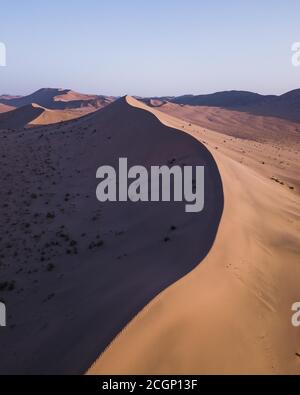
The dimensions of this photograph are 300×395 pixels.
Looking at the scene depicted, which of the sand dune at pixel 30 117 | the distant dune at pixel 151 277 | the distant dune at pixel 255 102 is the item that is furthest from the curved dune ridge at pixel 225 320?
the distant dune at pixel 255 102

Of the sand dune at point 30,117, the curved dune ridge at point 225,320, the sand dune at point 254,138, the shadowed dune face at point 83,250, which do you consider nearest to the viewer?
the curved dune ridge at point 225,320

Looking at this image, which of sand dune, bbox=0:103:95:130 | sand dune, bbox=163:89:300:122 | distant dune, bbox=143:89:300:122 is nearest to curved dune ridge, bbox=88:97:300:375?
sand dune, bbox=0:103:95:130

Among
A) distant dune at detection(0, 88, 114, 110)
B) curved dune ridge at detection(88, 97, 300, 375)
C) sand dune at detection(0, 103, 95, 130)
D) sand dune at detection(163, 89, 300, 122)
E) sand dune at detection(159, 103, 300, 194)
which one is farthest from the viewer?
distant dune at detection(0, 88, 114, 110)

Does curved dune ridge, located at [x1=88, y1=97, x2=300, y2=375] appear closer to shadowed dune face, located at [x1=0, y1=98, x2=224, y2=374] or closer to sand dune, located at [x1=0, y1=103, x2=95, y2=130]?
shadowed dune face, located at [x1=0, y1=98, x2=224, y2=374]

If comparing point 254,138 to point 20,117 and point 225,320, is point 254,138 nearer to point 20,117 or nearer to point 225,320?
point 20,117

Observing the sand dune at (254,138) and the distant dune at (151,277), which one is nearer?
the distant dune at (151,277)

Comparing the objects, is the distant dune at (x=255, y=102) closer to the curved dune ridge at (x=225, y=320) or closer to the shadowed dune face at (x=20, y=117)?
the shadowed dune face at (x=20, y=117)
